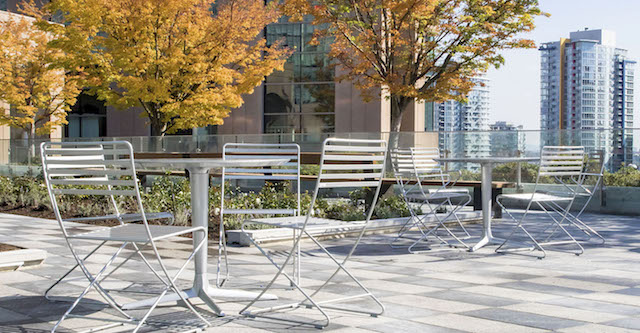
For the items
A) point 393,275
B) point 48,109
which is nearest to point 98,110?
point 48,109

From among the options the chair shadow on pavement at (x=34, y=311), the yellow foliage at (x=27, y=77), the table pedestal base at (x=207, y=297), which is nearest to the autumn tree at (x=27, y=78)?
the yellow foliage at (x=27, y=77)

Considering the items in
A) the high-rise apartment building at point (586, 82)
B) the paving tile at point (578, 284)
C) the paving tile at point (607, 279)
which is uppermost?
the high-rise apartment building at point (586, 82)

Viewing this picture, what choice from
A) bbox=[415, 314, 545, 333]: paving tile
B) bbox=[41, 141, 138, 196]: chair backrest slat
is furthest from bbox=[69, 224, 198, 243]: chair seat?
bbox=[415, 314, 545, 333]: paving tile

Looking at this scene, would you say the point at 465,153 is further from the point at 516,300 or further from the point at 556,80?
the point at 556,80

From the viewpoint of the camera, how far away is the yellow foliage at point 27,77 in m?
23.1

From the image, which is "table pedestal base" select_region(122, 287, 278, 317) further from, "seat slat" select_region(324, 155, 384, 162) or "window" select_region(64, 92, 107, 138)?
"window" select_region(64, 92, 107, 138)

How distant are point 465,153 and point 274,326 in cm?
1160

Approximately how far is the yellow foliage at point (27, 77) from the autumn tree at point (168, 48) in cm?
339

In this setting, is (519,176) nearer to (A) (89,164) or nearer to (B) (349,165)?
(B) (349,165)

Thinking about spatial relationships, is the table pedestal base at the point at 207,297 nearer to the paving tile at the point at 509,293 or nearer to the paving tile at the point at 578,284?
the paving tile at the point at 509,293

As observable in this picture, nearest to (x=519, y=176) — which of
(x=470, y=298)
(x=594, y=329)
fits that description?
(x=470, y=298)

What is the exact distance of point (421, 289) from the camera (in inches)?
226

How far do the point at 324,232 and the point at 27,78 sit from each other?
17.8 metres

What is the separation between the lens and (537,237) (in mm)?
9602
